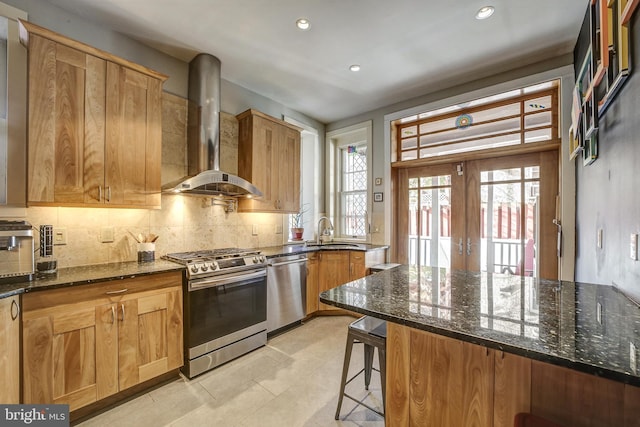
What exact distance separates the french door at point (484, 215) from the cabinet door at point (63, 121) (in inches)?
138

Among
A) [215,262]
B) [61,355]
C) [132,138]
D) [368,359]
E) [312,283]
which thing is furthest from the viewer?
[312,283]

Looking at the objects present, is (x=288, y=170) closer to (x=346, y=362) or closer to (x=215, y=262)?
(x=215, y=262)

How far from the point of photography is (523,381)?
3.35ft

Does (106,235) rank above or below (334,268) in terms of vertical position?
above

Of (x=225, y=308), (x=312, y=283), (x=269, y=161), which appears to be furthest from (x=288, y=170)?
(x=225, y=308)

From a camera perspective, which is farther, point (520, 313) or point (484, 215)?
point (484, 215)

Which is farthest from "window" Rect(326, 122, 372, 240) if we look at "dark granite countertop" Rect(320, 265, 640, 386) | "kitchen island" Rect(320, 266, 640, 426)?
"kitchen island" Rect(320, 266, 640, 426)

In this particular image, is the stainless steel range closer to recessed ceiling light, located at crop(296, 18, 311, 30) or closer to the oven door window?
the oven door window

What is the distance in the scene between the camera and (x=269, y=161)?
132 inches

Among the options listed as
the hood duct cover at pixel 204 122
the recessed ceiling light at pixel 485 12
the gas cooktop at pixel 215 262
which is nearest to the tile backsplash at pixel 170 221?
the hood duct cover at pixel 204 122

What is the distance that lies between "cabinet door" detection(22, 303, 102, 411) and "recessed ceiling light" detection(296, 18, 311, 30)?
265 centimetres

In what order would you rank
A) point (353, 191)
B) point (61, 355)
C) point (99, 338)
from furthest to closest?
point (353, 191), point (99, 338), point (61, 355)

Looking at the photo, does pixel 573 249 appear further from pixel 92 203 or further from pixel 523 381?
pixel 92 203

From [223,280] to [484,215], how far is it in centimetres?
306
